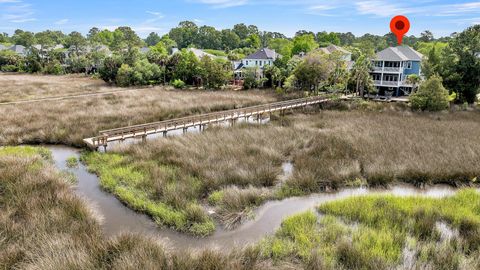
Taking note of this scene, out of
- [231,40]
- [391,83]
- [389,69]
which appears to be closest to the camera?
[389,69]

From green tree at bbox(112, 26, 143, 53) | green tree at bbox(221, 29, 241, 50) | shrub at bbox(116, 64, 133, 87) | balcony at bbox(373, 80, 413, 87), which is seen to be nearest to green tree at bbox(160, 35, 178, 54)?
green tree at bbox(112, 26, 143, 53)

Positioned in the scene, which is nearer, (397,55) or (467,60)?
(467,60)

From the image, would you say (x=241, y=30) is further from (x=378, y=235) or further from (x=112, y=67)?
(x=378, y=235)

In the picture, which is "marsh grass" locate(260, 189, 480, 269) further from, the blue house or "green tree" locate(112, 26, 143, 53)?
"green tree" locate(112, 26, 143, 53)

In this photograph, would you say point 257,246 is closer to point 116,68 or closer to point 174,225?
point 174,225

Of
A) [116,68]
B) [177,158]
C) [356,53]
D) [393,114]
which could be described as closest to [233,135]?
[177,158]

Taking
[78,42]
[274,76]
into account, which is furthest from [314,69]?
[78,42]
